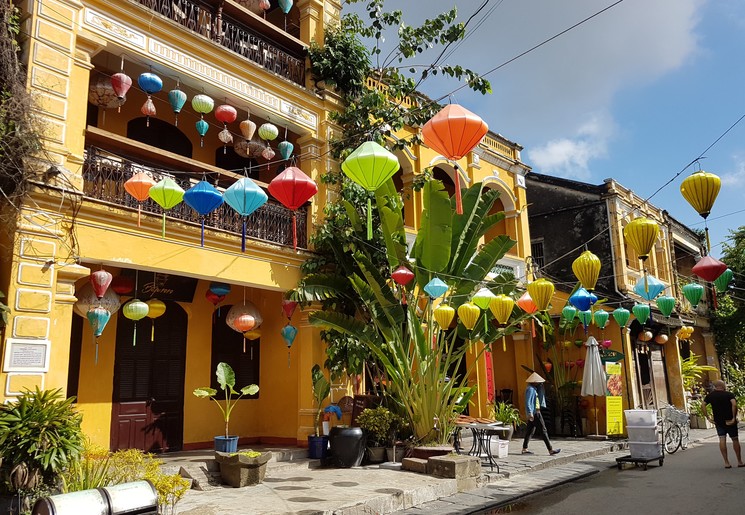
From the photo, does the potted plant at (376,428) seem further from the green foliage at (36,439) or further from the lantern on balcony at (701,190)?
the lantern on balcony at (701,190)

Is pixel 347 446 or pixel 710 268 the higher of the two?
pixel 710 268

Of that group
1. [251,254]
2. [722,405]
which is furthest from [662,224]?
[251,254]

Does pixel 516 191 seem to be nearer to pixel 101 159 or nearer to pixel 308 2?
pixel 308 2

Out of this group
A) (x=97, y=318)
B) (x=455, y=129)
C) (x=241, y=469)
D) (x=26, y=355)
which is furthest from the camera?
(x=97, y=318)

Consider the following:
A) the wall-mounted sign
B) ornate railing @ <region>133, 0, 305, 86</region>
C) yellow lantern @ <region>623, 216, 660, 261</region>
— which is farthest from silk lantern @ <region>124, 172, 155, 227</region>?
yellow lantern @ <region>623, 216, 660, 261</region>

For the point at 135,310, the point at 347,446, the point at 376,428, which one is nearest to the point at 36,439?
the point at 135,310

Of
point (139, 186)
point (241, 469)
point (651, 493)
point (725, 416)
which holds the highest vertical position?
point (139, 186)

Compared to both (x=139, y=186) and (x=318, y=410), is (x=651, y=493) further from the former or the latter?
(x=139, y=186)

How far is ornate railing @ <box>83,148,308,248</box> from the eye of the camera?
27.5 feet

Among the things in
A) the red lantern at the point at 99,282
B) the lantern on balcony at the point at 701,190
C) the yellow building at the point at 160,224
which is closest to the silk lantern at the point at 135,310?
the yellow building at the point at 160,224

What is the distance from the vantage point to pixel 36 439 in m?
6.01

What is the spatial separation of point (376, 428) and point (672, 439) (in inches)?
275

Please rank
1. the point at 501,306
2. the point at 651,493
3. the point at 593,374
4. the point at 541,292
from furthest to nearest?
the point at 593,374 → the point at 501,306 → the point at 541,292 → the point at 651,493

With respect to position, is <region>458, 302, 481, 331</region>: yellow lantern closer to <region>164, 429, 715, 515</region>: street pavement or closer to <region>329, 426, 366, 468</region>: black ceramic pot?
<region>164, 429, 715, 515</region>: street pavement
